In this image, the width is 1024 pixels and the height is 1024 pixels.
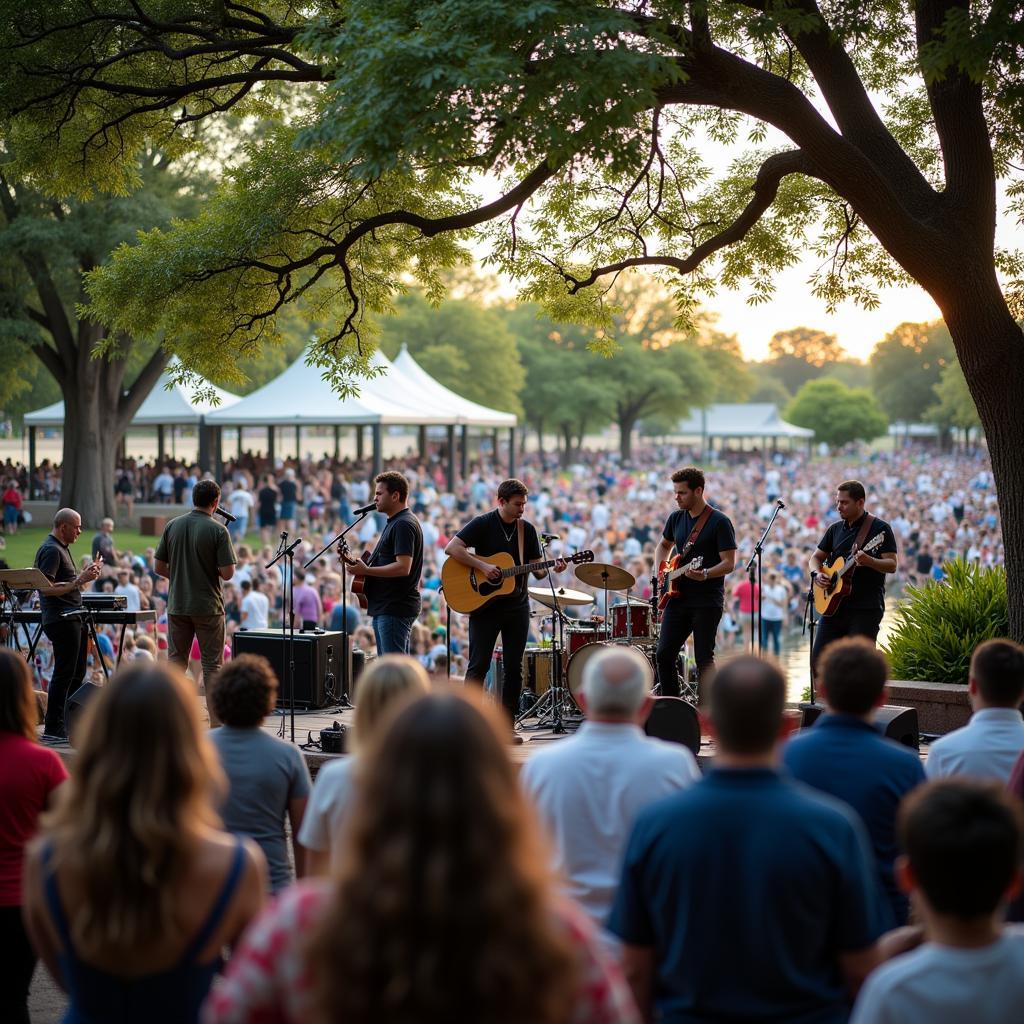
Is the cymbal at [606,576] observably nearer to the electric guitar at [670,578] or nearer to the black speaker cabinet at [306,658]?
the electric guitar at [670,578]

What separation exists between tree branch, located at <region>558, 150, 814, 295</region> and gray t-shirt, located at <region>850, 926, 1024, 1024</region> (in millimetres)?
9349

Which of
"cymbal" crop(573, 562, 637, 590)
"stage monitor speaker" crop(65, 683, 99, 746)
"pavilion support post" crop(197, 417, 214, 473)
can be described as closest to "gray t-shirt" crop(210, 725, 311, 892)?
"stage monitor speaker" crop(65, 683, 99, 746)

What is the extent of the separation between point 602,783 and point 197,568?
6.42 metres

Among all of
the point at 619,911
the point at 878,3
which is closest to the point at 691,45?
the point at 878,3

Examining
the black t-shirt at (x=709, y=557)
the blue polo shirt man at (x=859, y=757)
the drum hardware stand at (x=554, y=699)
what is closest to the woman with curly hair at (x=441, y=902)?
the blue polo shirt man at (x=859, y=757)

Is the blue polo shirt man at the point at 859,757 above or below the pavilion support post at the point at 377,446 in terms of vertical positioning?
below

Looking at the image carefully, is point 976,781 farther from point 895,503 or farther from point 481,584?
point 895,503

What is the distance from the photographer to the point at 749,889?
2.78 m

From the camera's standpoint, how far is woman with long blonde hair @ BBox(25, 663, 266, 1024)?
2537mm

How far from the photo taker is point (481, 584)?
9.45 meters

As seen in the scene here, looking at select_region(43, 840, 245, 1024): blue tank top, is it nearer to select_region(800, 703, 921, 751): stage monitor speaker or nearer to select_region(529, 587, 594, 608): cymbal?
select_region(800, 703, 921, 751): stage monitor speaker

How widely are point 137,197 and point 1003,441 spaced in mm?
24766

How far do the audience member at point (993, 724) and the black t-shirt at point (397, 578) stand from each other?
18.7 feet

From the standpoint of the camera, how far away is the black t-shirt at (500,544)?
9.48m
